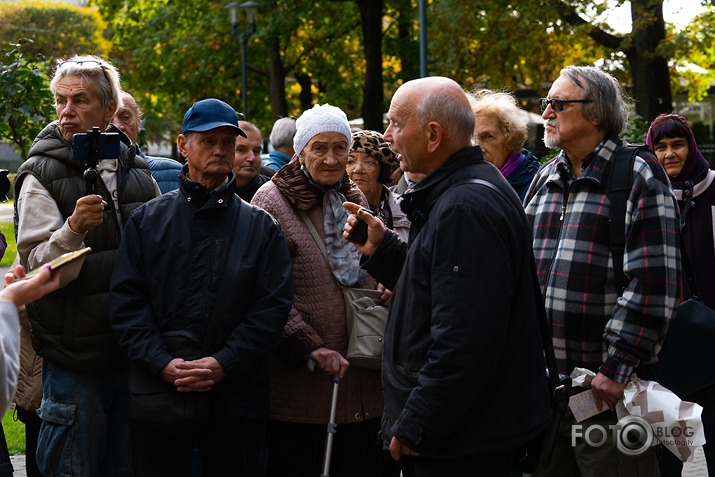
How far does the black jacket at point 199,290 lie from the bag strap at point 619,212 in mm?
1416

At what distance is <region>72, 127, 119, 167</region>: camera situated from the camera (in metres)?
3.52

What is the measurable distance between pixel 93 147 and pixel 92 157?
0.14ft

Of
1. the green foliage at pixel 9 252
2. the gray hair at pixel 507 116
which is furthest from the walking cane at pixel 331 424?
the green foliage at pixel 9 252

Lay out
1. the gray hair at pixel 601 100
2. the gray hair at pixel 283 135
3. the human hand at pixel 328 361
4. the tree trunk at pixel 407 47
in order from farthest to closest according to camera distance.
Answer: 1. the tree trunk at pixel 407 47
2. the gray hair at pixel 283 135
3. the human hand at pixel 328 361
4. the gray hair at pixel 601 100

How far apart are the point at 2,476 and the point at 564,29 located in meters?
16.4

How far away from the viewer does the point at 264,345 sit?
11.9 ft

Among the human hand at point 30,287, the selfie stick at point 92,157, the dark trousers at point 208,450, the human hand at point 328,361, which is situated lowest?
the dark trousers at point 208,450

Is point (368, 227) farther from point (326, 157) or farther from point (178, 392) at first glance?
point (178, 392)

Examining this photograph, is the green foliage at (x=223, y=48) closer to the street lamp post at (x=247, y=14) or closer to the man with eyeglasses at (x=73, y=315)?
the street lamp post at (x=247, y=14)

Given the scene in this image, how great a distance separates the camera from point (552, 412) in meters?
3.07

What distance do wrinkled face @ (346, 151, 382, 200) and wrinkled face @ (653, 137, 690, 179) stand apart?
178 centimetres

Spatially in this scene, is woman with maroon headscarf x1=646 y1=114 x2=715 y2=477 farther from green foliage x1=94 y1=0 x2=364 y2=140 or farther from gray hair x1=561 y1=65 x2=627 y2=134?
green foliage x1=94 y1=0 x2=364 y2=140

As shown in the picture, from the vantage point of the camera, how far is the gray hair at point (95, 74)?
3.85 metres

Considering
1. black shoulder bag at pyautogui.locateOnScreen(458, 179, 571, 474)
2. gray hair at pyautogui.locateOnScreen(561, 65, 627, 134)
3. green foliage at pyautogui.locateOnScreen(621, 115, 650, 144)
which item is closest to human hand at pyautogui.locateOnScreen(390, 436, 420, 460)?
black shoulder bag at pyautogui.locateOnScreen(458, 179, 571, 474)
